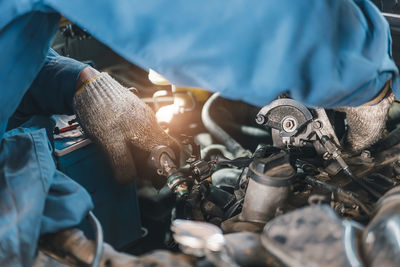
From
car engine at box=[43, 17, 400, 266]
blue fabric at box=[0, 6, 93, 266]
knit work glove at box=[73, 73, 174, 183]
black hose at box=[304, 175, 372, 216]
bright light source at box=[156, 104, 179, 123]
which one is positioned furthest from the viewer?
bright light source at box=[156, 104, 179, 123]

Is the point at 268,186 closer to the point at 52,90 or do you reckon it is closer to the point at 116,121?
the point at 116,121

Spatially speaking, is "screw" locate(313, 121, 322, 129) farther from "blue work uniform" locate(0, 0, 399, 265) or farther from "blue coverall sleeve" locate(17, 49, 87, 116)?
"blue coverall sleeve" locate(17, 49, 87, 116)

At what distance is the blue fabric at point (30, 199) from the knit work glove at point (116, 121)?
473 millimetres

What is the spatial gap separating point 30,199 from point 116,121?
0.68 metres

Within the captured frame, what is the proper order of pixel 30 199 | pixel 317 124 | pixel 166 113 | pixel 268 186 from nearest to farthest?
pixel 30 199
pixel 268 186
pixel 317 124
pixel 166 113

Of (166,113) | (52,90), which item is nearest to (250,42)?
(52,90)

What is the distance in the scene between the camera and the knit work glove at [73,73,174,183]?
4.37 feet

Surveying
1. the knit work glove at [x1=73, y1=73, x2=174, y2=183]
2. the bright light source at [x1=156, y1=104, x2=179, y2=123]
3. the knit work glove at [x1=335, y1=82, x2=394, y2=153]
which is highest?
the knit work glove at [x1=335, y1=82, x2=394, y2=153]

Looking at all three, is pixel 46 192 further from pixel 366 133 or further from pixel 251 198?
pixel 366 133

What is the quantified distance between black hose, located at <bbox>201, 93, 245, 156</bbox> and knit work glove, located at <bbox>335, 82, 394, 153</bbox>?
0.79m

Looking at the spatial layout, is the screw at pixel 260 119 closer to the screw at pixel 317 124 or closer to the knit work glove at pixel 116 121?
the screw at pixel 317 124

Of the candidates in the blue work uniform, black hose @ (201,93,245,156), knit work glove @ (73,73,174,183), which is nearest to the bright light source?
black hose @ (201,93,245,156)

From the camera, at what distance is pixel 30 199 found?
0.72 m

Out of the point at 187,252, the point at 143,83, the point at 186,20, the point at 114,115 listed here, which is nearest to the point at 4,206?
the point at 187,252
